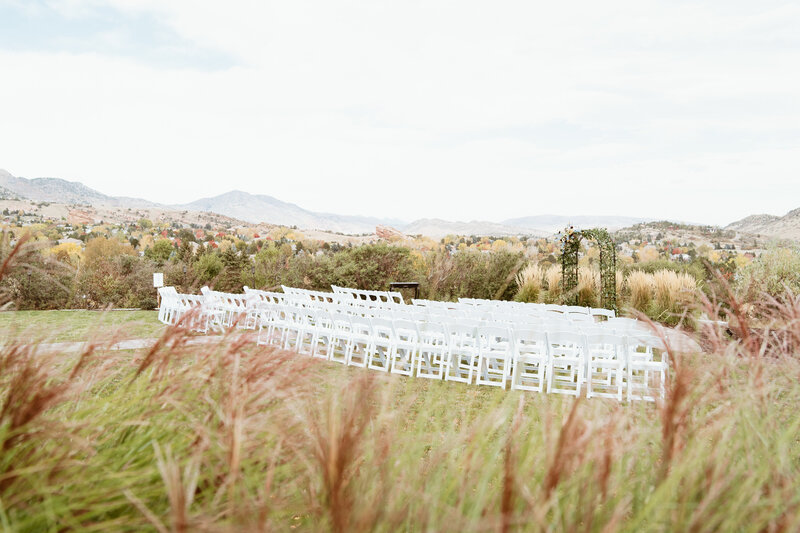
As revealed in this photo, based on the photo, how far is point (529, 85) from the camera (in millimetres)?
26469

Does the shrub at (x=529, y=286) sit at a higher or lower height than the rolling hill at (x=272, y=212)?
lower

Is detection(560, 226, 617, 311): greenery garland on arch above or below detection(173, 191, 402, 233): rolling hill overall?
→ below

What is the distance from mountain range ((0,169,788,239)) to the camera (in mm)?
53738

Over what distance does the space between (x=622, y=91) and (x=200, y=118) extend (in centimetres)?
2240

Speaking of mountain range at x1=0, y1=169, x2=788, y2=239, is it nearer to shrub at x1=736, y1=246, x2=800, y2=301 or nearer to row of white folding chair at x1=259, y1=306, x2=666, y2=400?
shrub at x1=736, y1=246, x2=800, y2=301

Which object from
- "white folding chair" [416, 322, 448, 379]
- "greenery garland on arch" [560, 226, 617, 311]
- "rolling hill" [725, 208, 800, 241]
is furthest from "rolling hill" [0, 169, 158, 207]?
"white folding chair" [416, 322, 448, 379]

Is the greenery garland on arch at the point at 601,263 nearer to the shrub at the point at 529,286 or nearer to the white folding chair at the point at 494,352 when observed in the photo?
the shrub at the point at 529,286

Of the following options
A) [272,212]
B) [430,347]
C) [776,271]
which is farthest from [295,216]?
[430,347]

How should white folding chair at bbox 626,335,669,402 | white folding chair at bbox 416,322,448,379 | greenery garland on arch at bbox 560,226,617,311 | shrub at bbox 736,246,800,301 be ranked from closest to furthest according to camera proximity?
white folding chair at bbox 626,335,669,402 → white folding chair at bbox 416,322,448,379 → shrub at bbox 736,246,800,301 → greenery garland on arch at bbox 560,226,617,311

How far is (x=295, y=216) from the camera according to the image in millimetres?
91875

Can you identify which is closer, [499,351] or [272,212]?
[499,351]

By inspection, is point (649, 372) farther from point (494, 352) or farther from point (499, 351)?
point (499, 351)

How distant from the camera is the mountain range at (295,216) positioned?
53738 millimetres

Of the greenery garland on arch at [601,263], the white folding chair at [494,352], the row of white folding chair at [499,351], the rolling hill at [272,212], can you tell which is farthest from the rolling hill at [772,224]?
the rolling hill at [272,212]
